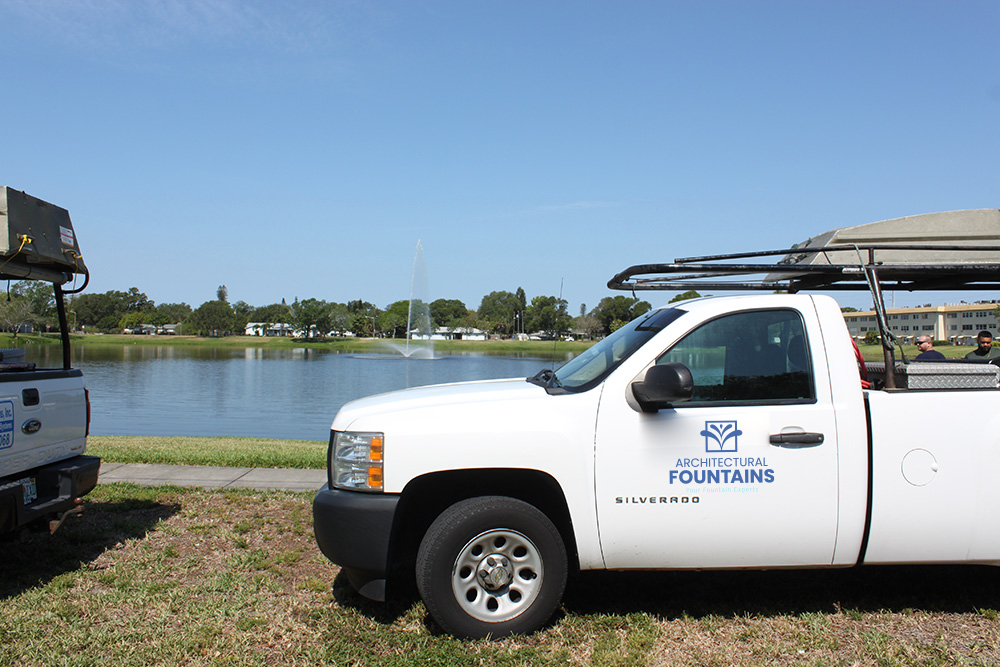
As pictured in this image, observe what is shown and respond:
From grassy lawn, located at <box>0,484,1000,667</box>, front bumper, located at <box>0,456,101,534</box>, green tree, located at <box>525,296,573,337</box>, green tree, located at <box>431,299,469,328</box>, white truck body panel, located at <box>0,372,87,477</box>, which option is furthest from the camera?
green tree, located at <box>431,299,469,328</box>

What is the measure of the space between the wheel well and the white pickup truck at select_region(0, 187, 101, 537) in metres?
2.66

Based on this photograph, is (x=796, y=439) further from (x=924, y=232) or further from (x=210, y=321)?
(x=210, y=321)

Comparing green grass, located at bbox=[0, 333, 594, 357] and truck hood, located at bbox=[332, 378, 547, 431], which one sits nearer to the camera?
truck hood, located at bbox=[332, 378, 547, 431]

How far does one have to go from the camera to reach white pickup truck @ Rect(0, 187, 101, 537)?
4728 millimetres

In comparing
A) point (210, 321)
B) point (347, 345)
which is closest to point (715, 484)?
point (347, 345)

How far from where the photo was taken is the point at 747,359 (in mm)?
4133

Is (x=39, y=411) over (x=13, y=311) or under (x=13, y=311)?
under

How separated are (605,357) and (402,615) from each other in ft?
6.71

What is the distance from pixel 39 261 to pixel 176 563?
8.30 feet

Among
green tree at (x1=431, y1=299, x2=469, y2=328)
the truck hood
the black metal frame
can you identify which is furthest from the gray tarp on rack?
green tree at (x1=431, y1=299, x2=469, y2=328)

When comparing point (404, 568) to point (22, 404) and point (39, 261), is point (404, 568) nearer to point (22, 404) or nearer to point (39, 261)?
point (22, 404)

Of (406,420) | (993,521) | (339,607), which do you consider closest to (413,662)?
(339,607)

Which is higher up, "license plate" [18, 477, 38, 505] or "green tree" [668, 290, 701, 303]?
"green tree" [668, 290, 701, 303]

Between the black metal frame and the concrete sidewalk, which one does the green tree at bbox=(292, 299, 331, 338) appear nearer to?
the concrete sidewalk
